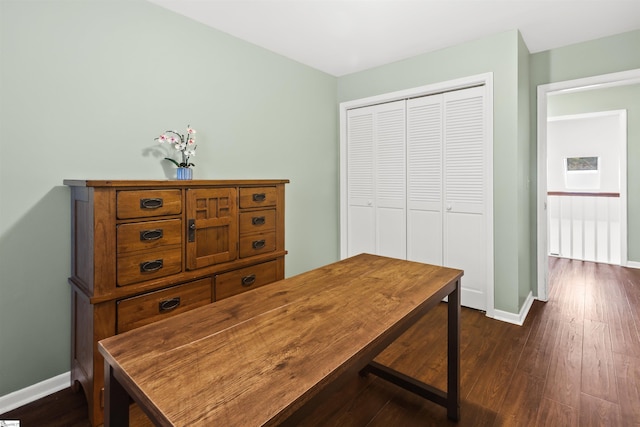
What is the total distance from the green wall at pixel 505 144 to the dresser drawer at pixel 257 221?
1.98m

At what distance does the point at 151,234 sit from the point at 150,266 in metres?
0.18

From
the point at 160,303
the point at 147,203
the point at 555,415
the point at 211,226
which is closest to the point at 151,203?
the point at 147,203

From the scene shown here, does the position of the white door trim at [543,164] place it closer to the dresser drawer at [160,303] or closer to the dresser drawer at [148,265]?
the dresser drawer at [160,303]

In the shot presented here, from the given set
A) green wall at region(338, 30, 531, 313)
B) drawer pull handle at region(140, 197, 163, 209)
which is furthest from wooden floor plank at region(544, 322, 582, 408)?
drawer pull handle at region(140, 197, 163, 209)

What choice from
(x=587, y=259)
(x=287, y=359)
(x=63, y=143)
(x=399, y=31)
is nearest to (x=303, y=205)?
(x=399, y=31)

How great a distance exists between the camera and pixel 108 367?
0.93 metres

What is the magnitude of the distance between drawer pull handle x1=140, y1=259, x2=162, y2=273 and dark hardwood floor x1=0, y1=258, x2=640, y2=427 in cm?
83

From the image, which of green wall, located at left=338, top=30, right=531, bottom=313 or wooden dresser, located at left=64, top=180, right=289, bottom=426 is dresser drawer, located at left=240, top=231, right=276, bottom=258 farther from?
green wall, located at left=338, top=30, right=531, bottom=313

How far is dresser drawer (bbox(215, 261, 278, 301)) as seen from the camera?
86.5 inches

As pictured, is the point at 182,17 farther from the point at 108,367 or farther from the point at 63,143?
the point at 108,367

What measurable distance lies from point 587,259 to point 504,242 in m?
3.35

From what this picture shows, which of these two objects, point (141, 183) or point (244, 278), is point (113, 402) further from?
point (244, 278)

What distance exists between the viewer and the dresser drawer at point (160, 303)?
69.4 inches

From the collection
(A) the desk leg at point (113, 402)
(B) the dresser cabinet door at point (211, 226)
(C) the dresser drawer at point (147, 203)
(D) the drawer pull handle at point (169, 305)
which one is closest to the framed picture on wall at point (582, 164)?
(B) the dresser cabinet door at point (211, 226)
